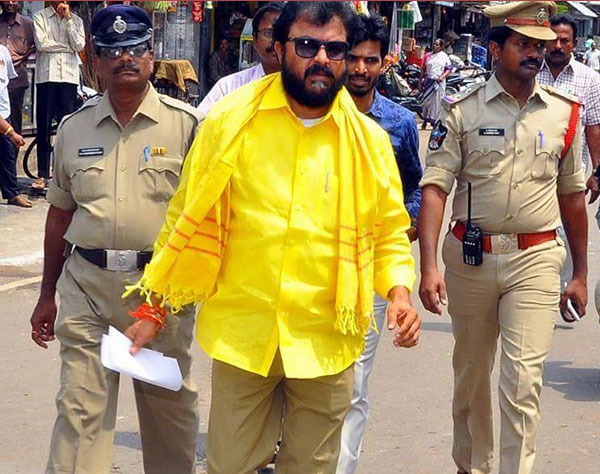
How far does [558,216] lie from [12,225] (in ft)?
25.1

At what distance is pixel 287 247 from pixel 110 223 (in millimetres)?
1123

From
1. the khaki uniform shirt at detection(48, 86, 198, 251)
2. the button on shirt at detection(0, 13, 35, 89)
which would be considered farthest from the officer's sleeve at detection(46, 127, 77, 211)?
the button on shirt at detection(0, 13, 35, 89)

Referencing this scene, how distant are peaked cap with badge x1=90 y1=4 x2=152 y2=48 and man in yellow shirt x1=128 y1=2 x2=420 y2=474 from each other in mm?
968

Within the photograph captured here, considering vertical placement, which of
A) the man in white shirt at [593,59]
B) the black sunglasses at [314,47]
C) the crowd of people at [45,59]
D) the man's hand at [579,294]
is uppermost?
the black sunglasses at [314,47]

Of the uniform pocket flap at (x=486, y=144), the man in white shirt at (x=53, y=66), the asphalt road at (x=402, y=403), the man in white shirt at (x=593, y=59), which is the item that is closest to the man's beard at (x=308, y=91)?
the uniform pocket flap at (x=486, y=144)

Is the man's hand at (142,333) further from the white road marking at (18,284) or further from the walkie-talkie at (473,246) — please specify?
the white road marking at (18,284)

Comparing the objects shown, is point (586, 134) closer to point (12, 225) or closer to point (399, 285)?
point (399, 285)

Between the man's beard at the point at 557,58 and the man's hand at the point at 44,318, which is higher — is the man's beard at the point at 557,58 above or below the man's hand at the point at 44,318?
above

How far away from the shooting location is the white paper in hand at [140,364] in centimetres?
437

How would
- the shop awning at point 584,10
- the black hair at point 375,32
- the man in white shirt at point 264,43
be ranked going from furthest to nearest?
1. the shop awning at point 584,10
2. the man in white shirt at point 264,43
3. the black hair at point 375,32

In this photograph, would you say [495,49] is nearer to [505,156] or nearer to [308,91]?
[505,156]

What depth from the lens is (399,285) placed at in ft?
14.1

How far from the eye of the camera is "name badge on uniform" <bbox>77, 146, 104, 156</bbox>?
16.7 ft

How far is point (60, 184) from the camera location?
523 centimetres
